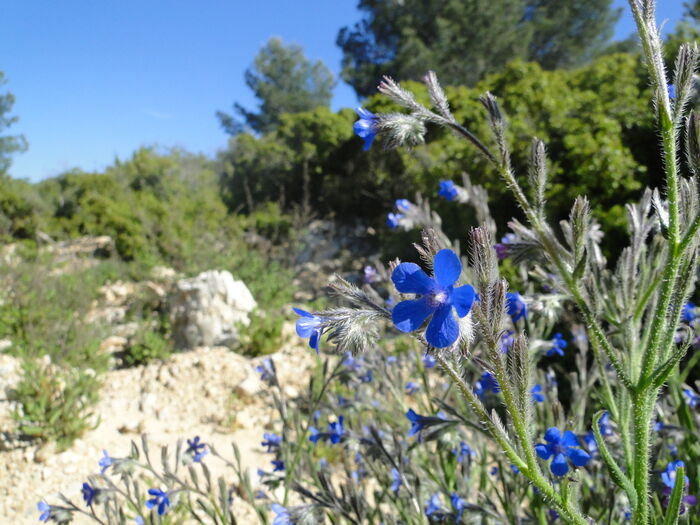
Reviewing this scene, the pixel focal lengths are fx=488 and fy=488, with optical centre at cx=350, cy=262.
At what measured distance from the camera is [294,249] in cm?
855

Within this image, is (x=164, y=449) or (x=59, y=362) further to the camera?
(x=59, y=362)

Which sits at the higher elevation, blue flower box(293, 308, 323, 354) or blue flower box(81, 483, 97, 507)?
blue flower box(293, 308, 323, 354)

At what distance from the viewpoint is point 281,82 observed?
72.9ft

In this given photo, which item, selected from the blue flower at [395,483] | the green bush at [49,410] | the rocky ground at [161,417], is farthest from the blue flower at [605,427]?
the green bush at [49,410]

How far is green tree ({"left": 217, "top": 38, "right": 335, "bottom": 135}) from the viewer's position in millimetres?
21641

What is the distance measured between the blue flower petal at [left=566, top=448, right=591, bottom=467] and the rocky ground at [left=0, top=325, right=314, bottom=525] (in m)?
1.92

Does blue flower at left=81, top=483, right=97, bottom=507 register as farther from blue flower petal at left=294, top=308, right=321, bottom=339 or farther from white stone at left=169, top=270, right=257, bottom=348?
white stone at left=169, top=270, right=257, bottom=348

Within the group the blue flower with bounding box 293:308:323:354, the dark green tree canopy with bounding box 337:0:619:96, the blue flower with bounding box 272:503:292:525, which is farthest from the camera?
the dark green tree canopy with bounding box 337:0:619:96

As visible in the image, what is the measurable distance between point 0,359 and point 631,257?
5.48 metres

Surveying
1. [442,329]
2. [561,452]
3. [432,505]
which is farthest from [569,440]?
[432,505]

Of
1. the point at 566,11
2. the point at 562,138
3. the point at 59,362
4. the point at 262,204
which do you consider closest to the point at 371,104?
the point at 262,204

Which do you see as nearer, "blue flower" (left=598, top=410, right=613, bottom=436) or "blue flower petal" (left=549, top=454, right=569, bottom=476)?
"blue flower petal" (left=549, top=454, right=569, bottom=476)

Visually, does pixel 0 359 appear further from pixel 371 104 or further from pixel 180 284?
pixel 371 104

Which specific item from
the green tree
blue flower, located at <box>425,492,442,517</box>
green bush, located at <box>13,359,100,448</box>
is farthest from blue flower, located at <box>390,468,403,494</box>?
the green tree
